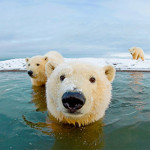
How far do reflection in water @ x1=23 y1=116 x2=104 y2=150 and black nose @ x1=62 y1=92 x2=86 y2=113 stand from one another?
785 millimetres

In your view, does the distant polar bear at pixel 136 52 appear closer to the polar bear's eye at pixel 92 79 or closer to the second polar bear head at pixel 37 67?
the second polar bear head at pixel 37 67

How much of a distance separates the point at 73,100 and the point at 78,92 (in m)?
0.15

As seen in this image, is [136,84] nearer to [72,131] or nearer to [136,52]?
[72,131]

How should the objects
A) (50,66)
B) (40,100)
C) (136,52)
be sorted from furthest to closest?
(136,52) → (40,100) → (50,66)

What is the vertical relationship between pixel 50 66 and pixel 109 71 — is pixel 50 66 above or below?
above

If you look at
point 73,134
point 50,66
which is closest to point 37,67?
point 50,66

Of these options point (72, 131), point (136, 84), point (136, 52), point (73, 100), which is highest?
point (73, 100)

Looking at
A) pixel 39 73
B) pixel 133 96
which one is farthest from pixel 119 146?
pixel 39 73

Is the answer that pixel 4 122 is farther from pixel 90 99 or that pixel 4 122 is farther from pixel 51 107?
pixel 90 99

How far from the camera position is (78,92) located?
8.72ft

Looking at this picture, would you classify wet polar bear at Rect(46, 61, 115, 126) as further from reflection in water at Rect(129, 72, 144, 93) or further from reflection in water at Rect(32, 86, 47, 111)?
reflection in water at Rect(129, 72, 144, 93)

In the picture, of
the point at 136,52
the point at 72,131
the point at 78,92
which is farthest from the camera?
the point at 136,52

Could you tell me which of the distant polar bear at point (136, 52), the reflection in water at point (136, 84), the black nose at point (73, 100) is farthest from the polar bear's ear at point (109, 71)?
the distant polar bear at point (136, 52)

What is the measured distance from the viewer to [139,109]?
16.9 feet
